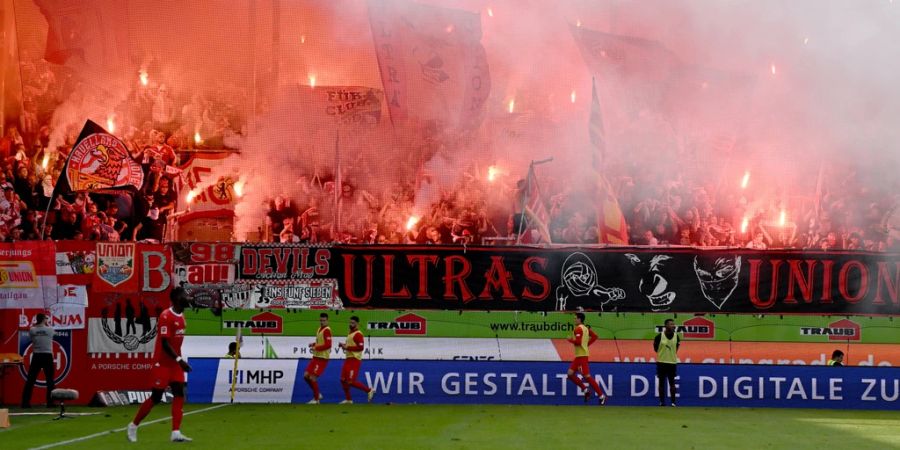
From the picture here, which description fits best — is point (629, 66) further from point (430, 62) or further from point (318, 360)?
point (318, 360)

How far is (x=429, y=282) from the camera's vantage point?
1861 centimetres

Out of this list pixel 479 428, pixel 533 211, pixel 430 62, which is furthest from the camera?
pixel 430 62

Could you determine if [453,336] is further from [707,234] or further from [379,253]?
[707,234]

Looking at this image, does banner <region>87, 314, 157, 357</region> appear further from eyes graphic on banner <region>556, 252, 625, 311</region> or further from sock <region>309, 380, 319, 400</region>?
eyes graphic on banner <region>556, 252, 625, 311</region>

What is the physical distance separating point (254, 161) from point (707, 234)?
10.3m

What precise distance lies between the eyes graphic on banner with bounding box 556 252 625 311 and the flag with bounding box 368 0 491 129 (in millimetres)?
6078

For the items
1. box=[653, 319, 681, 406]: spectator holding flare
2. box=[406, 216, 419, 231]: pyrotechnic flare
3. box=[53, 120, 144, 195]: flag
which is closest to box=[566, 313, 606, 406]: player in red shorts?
box=[653, 319, 681, 406]: spectator holding flare

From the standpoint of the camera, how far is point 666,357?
54.3ft

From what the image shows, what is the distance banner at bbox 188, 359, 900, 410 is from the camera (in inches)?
664

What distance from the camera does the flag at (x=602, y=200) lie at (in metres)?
19.6

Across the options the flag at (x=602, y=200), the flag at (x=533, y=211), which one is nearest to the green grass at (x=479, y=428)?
the flag at (x=602, y=200)

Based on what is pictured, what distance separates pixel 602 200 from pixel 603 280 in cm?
206

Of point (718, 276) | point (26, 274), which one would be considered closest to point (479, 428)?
point (718, 276)

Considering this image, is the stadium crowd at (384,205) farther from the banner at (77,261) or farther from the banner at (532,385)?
the banner at (532,385)
